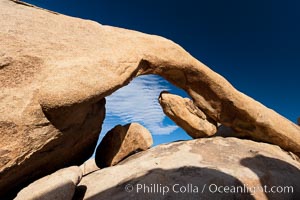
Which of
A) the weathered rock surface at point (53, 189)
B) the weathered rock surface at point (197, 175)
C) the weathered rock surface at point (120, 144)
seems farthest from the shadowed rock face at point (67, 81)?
the weathered rock surface at point (197, 175)

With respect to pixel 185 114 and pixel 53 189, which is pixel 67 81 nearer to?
pixel 53 189

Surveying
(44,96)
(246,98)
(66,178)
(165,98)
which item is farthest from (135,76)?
(246,98)

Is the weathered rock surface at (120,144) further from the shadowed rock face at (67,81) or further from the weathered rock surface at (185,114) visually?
the weathered rock surface at (185,114)

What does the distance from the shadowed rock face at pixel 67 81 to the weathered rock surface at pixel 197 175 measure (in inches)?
64.9

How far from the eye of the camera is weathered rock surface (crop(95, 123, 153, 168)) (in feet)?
33.1

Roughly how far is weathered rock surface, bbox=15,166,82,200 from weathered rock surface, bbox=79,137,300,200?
728mm

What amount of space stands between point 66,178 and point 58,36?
4.13 meters

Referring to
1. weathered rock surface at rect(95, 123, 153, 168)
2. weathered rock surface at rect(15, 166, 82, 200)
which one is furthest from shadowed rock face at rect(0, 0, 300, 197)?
weathered rock surface at rect(15, 166, 82, 200)

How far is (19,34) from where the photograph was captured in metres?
7.25

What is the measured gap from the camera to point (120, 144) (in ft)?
33.4

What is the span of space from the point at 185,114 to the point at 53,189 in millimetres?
6217

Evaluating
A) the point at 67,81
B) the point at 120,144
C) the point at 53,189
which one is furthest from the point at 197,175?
the point at 67,81

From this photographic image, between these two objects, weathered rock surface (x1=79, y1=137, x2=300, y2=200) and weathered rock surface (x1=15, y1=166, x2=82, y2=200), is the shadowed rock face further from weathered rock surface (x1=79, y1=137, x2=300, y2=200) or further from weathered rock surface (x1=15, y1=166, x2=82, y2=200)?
weathered rock surface (x1=79, y1=137, x2=300, y2=200)

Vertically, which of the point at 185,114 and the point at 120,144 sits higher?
the point at 185,114
